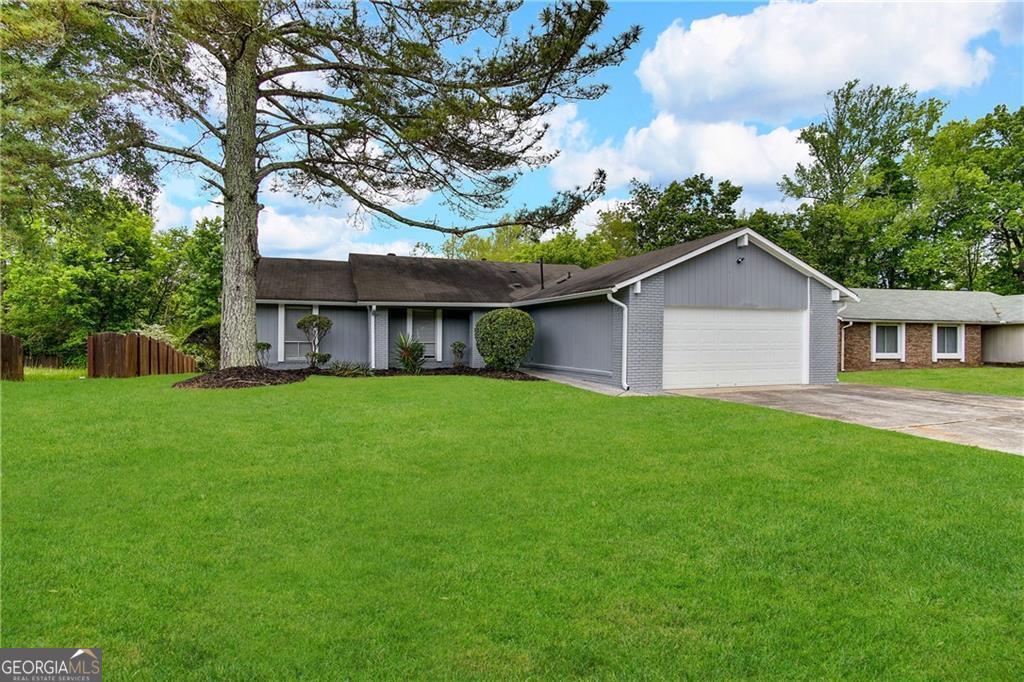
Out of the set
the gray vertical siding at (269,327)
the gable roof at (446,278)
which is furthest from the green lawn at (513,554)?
the gray vertical siding at (269,327)

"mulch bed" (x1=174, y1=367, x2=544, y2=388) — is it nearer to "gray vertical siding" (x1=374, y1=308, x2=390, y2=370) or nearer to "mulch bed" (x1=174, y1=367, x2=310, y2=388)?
"mulch bed" (x1=174, y1=367, x2=310, y2=388)

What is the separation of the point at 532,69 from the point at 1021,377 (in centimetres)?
1732

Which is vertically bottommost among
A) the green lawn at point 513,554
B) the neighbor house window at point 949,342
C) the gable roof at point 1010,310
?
the green lawn at point 513,554

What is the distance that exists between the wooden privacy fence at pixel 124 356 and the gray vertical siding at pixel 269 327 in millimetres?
2531

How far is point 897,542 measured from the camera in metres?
3.77

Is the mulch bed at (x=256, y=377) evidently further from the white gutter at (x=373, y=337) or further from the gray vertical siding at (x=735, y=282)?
the gray vertical siding at (x=735, y=282)

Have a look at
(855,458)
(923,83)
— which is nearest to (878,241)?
(923,83)

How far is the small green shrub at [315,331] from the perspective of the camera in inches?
626

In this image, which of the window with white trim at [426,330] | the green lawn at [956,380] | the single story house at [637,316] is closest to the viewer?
the single story house at [637,316]

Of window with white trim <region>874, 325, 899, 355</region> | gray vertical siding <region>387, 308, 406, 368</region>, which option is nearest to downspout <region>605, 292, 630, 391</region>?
gray vertical siding <region>387, 308, 406, 368</region>

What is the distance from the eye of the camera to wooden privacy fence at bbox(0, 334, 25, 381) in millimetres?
12438

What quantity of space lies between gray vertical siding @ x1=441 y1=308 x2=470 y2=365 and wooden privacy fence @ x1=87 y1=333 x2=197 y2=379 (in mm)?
8063

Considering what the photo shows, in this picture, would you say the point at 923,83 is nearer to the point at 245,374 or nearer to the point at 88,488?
the point at 245,374

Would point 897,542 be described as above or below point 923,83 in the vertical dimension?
below
